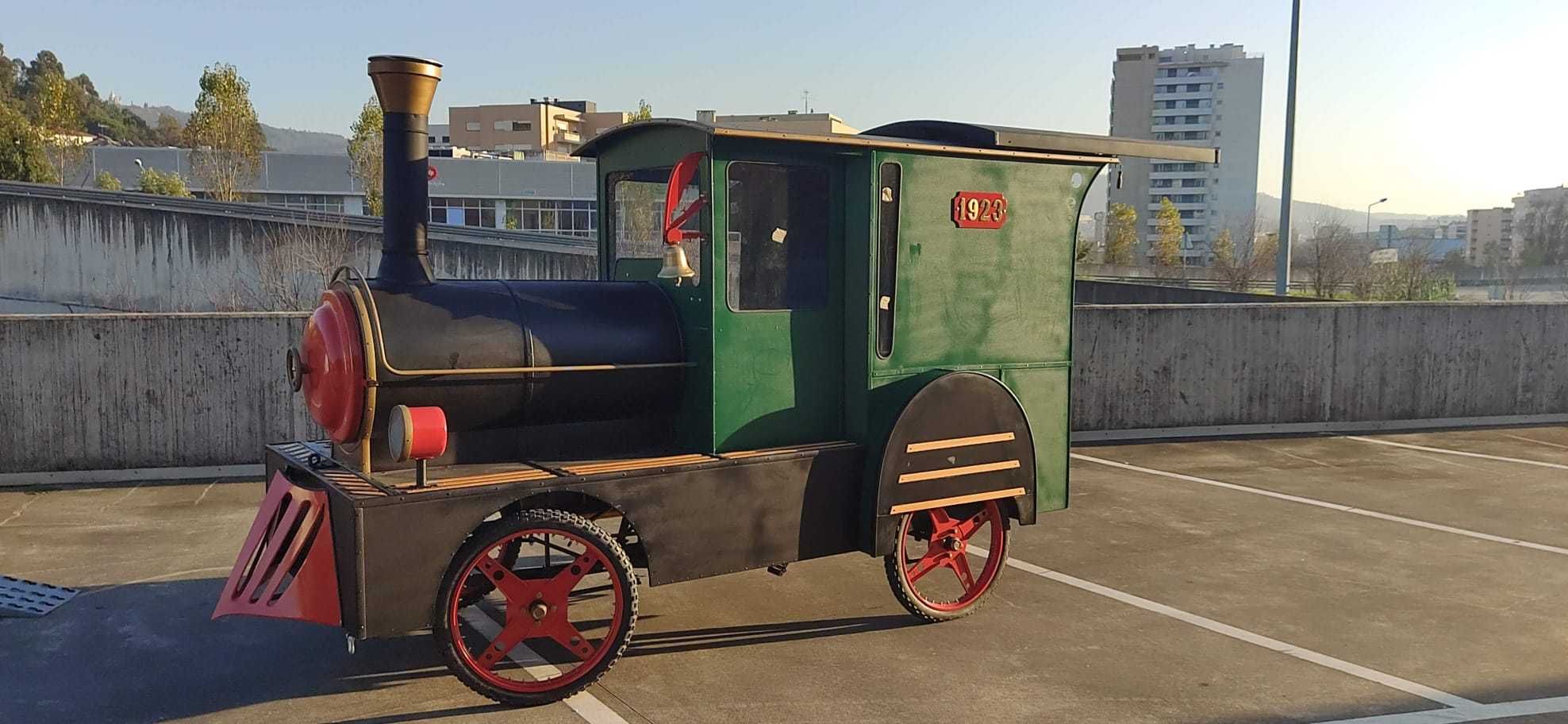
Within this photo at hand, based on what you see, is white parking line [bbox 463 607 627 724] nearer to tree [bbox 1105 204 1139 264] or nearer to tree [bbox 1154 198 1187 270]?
tree [bbox 1154 198 1187 270]

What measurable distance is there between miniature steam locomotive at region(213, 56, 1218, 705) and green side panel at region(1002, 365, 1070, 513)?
0.06ft

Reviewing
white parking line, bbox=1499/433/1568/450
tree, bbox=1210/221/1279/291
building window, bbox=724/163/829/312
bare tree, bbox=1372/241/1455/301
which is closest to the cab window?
building window, bbox=724/163/829/312

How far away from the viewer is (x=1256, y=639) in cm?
600

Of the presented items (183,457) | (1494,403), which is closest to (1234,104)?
(1494,403)

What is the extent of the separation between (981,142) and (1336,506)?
533 cm

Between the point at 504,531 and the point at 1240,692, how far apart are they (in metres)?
3.58

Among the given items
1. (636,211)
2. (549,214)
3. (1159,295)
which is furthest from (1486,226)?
(636,211)

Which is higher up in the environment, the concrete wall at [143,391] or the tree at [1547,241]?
the tree at [1547,241]

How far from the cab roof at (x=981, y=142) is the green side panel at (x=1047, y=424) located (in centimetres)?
129

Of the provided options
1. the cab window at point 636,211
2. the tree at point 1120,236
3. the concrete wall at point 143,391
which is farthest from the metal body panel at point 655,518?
the tree at point 1120,236

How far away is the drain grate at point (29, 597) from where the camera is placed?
6023mm

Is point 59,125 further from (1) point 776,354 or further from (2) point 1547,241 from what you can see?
(2) point 1547,241

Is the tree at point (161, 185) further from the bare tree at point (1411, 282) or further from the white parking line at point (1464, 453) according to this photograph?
the white parking line at point (1464, 453)

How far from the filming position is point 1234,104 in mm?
128625
